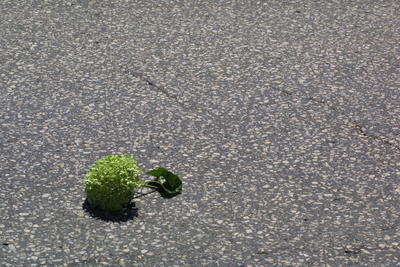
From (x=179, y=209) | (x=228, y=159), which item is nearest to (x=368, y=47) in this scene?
(x=228, y=159)

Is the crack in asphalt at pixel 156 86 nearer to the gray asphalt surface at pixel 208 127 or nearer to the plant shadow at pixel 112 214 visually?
the gray asphalt surface at pixel 208 127

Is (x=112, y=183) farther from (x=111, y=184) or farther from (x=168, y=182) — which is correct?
(x=168, y=182)

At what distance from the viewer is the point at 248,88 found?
16.0ft

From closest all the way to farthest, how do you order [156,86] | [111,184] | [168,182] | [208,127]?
1. [111,184]
2. [168,182]
3. [208,127]
4. [156,86]

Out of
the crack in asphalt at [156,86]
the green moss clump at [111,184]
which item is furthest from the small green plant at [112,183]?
the crack in asphalt at [156,86]

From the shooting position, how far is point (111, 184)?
3.67 meters

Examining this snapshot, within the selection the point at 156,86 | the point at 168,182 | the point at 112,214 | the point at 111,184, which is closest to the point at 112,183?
the point at 111,184

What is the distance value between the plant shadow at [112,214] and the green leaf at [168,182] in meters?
0.19

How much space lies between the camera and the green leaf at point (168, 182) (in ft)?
12.7

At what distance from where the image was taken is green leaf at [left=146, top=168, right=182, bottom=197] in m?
3.86

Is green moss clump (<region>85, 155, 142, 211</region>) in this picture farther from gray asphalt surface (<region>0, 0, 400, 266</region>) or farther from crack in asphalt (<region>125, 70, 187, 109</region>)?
crack in asphalt (<region>125, 70, 187, 109</region>)

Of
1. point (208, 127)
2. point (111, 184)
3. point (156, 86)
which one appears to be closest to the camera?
point (111, 184)

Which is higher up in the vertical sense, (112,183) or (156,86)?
(156,86)

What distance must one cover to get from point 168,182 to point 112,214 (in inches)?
12.7
